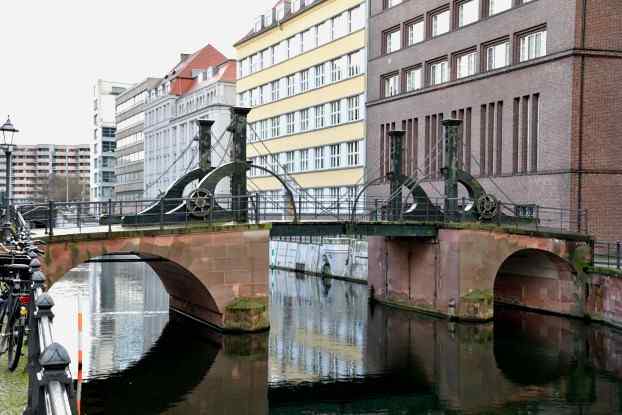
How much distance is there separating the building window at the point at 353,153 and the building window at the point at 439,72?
31.3 ft

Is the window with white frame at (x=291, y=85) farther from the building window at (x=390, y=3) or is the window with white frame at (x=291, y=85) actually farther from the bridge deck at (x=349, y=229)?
the bridge deck at (x=349, y=229)

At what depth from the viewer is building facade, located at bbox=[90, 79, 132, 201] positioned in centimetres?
13950

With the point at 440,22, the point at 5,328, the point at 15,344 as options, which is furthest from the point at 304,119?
the point at 15,344

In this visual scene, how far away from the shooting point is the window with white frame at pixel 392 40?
48.9 metres

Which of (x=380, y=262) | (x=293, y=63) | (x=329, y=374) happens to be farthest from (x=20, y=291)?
(x=293, y=63)

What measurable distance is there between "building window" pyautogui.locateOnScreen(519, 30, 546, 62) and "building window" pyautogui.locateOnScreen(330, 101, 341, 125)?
19182 millimetres

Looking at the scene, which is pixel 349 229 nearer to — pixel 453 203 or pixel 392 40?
pixel 453 203

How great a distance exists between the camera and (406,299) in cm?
3434

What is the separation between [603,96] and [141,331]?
71.1 ft

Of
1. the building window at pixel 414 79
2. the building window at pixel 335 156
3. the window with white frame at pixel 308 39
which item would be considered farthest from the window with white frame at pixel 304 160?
the building window at pixel 414 79

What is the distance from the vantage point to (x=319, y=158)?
59.1 m

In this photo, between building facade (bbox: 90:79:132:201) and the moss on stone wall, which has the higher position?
building facade (bbox: 90:79:132:201)

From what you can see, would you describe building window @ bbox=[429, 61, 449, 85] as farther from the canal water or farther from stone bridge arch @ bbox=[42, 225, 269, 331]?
stone bridge arch @ bbox=[42, 225, 269, 331]

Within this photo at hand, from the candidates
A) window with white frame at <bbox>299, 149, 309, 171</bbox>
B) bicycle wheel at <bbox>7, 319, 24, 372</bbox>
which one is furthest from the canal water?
window with white frame at <bbox>299, 149, 309, 171</bbox>
